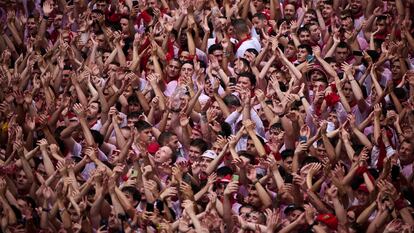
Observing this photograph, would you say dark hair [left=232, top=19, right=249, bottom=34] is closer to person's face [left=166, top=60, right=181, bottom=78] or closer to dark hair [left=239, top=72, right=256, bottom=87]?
person's face [left=166, top=60, right=181, bottom=78]

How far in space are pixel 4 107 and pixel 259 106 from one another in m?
2.15

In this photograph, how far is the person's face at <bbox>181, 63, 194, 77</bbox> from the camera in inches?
416

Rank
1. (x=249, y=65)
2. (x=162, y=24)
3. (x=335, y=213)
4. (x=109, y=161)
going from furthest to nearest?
(x=162, y=24)
(x=249, y=65)
(x=109, y=161)
(x=335, y=213)

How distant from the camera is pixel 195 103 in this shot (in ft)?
33.4

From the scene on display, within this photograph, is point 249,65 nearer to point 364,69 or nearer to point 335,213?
point 364,69

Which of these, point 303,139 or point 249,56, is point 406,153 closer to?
point 303,139

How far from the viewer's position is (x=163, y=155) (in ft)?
31.4

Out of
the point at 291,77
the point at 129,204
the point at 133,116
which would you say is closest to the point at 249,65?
the point at 291,77

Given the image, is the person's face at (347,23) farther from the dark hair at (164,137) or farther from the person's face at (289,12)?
the dark hair at (164,137)

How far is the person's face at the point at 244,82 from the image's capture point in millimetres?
10227

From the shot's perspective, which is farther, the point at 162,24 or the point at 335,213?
the point at 162,24

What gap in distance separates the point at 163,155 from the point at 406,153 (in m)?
1.80

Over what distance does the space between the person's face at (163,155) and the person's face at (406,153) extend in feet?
5.63

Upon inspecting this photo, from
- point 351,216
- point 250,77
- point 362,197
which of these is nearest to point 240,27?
point 250,77
